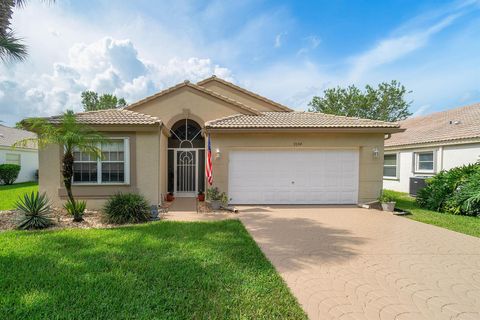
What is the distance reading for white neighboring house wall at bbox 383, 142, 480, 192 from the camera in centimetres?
1284

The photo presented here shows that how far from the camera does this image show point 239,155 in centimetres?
1123

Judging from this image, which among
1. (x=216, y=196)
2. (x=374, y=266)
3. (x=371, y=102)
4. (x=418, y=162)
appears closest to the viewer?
(x=374, y=266)

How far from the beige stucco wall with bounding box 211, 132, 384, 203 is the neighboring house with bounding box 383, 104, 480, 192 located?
5.90m

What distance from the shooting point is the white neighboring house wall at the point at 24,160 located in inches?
792

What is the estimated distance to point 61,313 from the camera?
3268 millimetres

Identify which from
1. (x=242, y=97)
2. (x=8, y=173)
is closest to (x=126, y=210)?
(x=242, y=97)

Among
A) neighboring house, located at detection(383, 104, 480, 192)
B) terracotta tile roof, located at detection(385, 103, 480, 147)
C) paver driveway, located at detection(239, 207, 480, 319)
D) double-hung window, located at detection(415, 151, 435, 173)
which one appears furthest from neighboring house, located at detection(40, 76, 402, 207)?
double-hung window, located at detection(415, 151, 435, 173)

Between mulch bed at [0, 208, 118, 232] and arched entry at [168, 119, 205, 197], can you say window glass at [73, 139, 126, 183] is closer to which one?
mulch bed at [0, 208, 118, 232]

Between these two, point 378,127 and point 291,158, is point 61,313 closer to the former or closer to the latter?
point 291,158

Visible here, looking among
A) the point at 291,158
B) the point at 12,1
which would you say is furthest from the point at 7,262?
the point at 291,158

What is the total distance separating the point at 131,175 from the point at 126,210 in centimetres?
209

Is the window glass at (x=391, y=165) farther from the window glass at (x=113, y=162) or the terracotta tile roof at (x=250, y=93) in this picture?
the window glass at (x=113, y=162)

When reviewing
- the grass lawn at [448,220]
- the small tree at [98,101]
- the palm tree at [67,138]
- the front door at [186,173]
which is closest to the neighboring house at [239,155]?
the front door at [186,173]

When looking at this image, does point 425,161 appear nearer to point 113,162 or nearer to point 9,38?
point 113,162
